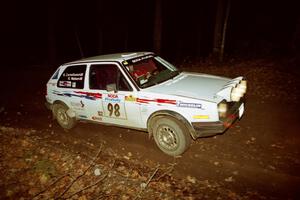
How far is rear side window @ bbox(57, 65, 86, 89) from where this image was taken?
6527mm

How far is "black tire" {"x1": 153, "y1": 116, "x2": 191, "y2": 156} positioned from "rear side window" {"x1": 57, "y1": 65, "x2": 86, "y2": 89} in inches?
90.2

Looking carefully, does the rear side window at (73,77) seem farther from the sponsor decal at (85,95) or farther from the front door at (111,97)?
the front door at (111,97)

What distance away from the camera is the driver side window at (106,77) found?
576 cm

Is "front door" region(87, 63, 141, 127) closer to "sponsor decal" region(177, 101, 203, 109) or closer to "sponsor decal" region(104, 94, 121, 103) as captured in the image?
"sponsor decal" region(104, 94, 121, 103)

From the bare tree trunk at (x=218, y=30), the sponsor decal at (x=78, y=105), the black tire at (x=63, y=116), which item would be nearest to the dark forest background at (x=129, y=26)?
the bare tree trunk at (x=218, y=30)

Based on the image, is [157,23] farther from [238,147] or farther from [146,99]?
[238,147]

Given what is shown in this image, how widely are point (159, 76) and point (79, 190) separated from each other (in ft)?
9.57

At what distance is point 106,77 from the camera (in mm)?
6133

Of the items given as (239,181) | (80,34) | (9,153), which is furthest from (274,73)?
(80,34)

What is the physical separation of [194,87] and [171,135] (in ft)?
3.55

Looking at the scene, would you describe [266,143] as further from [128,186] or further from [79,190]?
[79,190]

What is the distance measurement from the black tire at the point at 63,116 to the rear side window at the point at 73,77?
62cm

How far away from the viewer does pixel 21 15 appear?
103 feet

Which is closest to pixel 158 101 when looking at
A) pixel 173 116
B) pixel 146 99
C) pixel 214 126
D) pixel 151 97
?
pixel 151 97
